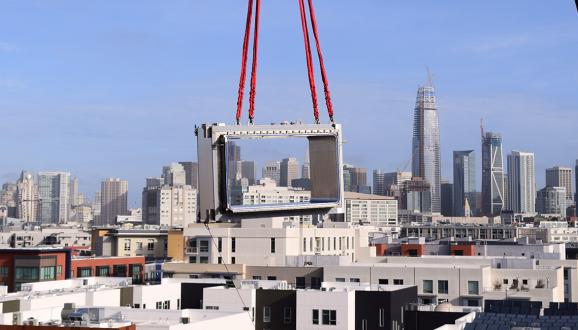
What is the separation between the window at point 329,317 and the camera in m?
45.3

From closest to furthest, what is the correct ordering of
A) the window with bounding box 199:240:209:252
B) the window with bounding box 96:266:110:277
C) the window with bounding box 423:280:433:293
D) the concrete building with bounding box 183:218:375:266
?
1. the window with bounding box 423:280:433:293
2. the window with bounding box 96:266:110:277
3. the concrete building with bounding box 183:218:375:266
4. the window with bounding box 199:240:209:252

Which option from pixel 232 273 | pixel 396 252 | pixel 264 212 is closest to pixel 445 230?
pixel 396 252

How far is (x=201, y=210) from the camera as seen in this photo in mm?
24297

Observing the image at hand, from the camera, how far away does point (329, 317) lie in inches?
1786

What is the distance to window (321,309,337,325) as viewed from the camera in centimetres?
4534

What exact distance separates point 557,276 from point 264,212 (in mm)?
42601

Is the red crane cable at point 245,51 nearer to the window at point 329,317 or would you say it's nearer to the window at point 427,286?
the window at point 329,317

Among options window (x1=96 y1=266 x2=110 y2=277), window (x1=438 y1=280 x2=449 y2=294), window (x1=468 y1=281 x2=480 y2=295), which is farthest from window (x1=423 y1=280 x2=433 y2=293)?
window (x1=96 y1=266 x2=110 y2=277)

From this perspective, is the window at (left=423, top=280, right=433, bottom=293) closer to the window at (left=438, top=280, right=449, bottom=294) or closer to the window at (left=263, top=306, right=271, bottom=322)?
the window at (left=438, top=280, right=449, bottom=294)

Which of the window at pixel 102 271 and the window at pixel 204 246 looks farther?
the window at pixel 204 246

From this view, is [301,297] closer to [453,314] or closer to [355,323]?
[355,323]

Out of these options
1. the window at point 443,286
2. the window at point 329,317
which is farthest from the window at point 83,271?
the window at point 329,317

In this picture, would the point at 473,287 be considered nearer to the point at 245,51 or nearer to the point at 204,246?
the point at 204,246

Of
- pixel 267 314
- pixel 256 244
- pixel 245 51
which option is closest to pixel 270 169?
pixel 256 244
